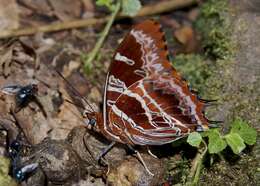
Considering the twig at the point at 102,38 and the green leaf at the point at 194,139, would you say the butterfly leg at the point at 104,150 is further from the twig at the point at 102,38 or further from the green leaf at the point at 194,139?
the twig at the point at 102,38

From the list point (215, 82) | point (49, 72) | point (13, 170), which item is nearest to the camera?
point (13, 170)

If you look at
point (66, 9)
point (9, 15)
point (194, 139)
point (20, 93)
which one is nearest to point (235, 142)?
point (194, 139)

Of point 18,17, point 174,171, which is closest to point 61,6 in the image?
point 18,17

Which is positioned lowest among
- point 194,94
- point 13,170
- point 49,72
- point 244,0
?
point 13,170

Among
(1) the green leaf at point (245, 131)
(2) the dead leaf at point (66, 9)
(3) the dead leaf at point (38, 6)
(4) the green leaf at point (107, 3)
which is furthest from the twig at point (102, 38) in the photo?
(1) the green leaf at point (245, 131)

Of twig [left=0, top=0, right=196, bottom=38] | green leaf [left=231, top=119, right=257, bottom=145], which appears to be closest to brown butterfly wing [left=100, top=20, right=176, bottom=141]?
green leaf [left=231, top=119, right=257, bottom=145]

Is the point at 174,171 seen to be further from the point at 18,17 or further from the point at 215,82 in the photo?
the point at 18,17

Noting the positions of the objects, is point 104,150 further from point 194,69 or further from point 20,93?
point 194,69
